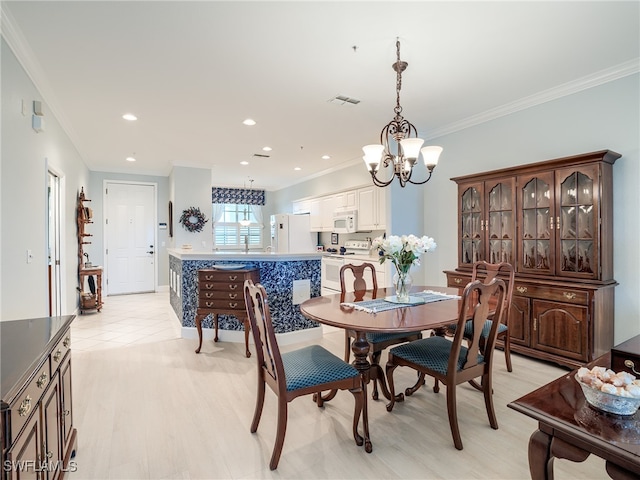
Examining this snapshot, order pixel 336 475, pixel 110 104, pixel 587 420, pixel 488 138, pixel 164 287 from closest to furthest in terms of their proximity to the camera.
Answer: pixel 587 420 < pixel 336 475 < pixel 110 104 < pixel 488 138 < pixel 164 287

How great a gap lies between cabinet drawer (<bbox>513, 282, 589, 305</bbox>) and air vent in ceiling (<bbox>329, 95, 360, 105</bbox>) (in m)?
2.48

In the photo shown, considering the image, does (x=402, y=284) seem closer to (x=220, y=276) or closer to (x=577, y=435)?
(x=577, y=435)

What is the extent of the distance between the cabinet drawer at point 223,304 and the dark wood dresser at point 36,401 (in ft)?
5.70

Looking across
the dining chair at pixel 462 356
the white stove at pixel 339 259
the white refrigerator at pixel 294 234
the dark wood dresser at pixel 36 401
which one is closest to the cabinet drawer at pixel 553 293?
the dining chair at pixel 462 356

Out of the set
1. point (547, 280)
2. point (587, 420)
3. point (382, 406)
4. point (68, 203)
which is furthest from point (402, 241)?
point (68, 203)

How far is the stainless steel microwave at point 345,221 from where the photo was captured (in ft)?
19.9

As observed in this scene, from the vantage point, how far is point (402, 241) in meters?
2.40

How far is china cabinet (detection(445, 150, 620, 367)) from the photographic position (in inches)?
115

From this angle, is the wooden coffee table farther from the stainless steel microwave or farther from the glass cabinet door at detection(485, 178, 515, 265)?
the stainless steel microwave

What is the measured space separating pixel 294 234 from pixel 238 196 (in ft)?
8.48

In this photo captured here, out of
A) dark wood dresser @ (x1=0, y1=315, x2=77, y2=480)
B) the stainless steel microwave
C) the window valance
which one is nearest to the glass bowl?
dark wood dresser @ (x1=0, y1=315, x2=77, y2=480)

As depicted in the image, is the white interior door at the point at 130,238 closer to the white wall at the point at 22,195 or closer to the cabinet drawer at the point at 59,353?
the white wall at the point at 22,195

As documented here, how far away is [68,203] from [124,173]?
274 centimetres

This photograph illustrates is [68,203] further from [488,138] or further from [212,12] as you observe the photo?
[488,138]
